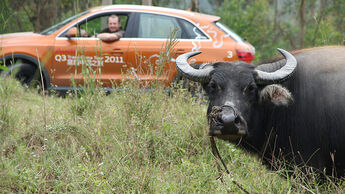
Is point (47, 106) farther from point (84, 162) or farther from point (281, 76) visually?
point (281, 76)

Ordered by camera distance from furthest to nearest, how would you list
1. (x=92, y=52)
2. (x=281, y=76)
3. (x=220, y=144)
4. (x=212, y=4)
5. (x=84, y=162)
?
(x=212, y=4)
(x=92, y=52)
(x=220, y=144)
(x=84, y=162)
(x=281, y=76)

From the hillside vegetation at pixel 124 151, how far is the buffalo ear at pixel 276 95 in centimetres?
62

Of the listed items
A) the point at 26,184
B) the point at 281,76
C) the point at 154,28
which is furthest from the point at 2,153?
the point at 154,28

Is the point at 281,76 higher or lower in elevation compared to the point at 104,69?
higher

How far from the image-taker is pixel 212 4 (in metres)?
37.1

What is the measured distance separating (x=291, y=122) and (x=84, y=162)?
2040 millimetres

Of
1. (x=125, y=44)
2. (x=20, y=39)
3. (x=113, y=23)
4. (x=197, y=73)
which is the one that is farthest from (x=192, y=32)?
(x=197, y=73)

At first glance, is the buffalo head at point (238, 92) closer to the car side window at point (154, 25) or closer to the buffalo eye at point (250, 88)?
the buffalo eye at point (250, 88)

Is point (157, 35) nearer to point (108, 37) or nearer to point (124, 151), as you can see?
point (108, 37)

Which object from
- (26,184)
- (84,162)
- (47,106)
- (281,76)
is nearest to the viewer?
(26,184)

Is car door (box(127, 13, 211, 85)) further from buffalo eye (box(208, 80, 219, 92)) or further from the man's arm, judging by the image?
buffalo eye (box(208, 80, 219, 92))

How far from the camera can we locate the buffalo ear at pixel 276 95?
3.44m

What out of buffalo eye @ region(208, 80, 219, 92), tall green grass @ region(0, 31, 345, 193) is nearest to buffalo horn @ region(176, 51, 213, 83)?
buffalo eye @ region(208, 80, 219, 92)

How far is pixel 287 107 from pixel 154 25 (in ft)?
14.4
